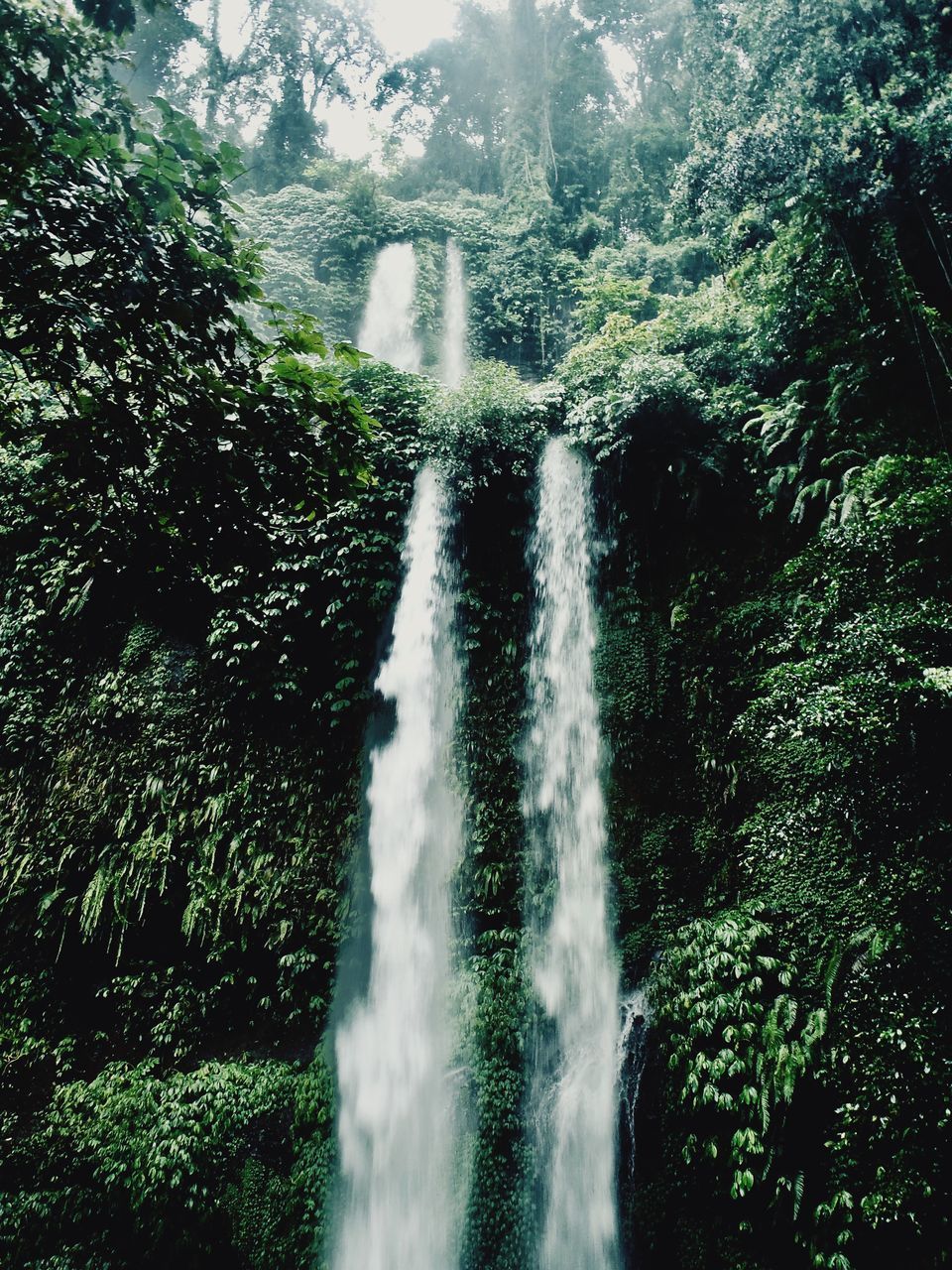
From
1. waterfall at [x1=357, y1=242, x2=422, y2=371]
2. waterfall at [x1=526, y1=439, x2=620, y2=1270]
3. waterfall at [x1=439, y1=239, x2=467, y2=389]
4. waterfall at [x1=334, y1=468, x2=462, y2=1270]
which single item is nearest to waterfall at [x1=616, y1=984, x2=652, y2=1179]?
waterfall at [x1=526, y1=439, x2=620, y2=1270]

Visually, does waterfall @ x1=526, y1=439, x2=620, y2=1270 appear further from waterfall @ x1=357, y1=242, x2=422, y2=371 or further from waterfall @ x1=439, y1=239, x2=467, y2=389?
waterfall @ x1=357, y1=242, x2=422, y2=371

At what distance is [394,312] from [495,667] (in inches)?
429

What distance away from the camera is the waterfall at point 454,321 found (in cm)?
1453

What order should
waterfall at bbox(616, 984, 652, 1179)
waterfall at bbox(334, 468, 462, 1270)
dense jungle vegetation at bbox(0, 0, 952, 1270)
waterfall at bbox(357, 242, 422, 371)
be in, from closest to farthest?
dense jungle vegetation at bbox(0, 0, 952, 1270)
waterfall at bbox(616, 984, 652, 1179)
waterfall at bbox(334, 468, 462, 1270)
waterfall at bbox(357, 242, 422, 371)

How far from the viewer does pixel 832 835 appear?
5031 mm

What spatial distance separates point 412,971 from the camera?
627cm

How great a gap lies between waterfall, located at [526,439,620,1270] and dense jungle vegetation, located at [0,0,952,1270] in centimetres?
20

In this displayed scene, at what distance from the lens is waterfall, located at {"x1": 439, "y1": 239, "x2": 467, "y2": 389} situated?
1453cm

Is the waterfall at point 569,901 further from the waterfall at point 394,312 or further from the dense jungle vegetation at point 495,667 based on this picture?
the waterfall at point 394,312

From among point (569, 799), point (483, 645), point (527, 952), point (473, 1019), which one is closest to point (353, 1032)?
point (473, 1019)

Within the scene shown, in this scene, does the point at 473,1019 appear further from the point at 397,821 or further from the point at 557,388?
the point at 557,388

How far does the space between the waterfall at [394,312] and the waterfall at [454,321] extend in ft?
2.01

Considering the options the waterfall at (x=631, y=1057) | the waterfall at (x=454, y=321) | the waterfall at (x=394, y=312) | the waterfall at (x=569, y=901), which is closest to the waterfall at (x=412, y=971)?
the waterfall at (x=569, y=901)

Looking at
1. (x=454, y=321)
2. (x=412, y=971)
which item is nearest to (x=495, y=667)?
(x=412, y=971)
